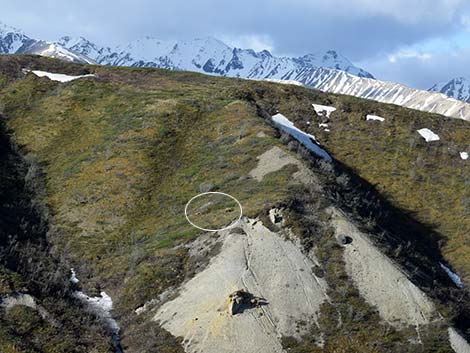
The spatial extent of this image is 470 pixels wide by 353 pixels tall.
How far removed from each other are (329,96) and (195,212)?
4169 cm

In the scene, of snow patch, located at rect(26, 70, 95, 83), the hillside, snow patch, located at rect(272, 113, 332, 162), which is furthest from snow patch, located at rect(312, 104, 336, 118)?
snow patch, located at rect(26, 70, 95, 83)

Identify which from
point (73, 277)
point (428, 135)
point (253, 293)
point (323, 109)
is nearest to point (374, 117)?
point (323, 109)

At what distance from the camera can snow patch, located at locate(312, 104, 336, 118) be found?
6825 centimetres

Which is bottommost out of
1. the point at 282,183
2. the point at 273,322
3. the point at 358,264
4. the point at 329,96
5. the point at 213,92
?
the point at 273,322

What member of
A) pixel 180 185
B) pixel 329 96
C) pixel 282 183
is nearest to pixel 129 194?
pixel 180 185

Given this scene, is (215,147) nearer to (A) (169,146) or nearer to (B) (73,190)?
(A) (169,146)

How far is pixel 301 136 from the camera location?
192 feet

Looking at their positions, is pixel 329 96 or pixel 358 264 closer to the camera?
pixel 358 264

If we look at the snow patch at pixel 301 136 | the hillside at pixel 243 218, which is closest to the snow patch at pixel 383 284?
the hillside at pixel 243 218

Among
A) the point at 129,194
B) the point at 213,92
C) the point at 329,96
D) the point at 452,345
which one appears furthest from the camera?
the point at 329,96

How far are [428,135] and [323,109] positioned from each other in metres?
12.9

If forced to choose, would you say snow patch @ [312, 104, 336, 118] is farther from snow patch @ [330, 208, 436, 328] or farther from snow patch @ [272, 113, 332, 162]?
snow patch @ [330, 208, 436, 328]

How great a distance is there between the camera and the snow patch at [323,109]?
68250 mm

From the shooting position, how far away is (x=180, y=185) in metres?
43.8
